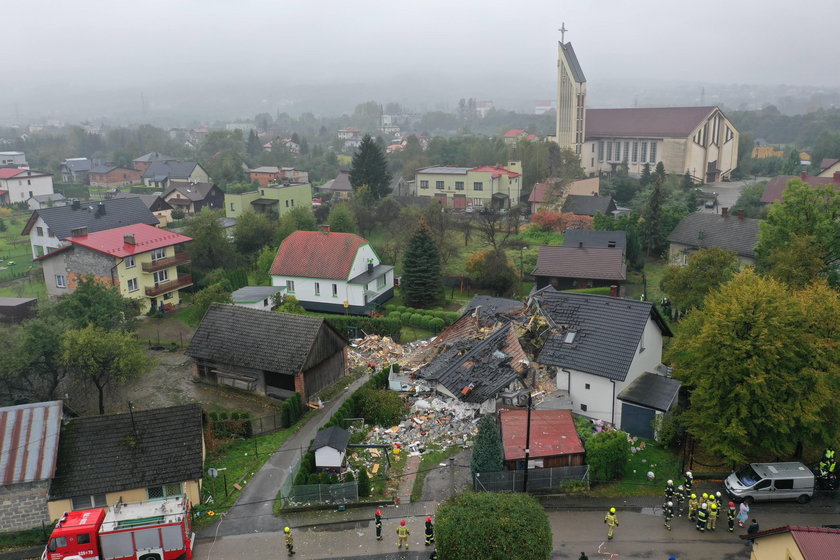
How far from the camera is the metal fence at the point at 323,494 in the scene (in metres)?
20.9

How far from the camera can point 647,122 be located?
318 feet

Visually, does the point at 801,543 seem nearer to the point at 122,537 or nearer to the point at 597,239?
the point at 122,537

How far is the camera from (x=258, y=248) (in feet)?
174

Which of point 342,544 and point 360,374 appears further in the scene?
point 360,374

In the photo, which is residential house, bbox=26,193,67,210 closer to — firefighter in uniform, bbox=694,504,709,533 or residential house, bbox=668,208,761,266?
residential house, bbox=668,208,761,266

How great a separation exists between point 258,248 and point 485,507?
40.5 meters

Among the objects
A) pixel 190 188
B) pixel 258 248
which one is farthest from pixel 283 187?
pixel 190 188

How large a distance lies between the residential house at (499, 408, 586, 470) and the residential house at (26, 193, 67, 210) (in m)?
79.6

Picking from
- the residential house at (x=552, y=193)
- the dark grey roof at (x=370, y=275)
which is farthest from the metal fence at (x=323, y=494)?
the residential house at (x=552, y=193)

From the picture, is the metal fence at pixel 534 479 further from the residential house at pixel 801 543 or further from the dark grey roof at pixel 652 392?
the residential house at pixel 801 543

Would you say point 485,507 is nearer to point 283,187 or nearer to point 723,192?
point 283,187

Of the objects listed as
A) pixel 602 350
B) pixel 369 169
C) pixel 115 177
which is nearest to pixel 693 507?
pixel 602 350

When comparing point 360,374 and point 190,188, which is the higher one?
point 190,188

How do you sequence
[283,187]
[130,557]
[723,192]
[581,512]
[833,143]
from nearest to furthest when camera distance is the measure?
[130,557] < [581,512] < [283,187] < [723,192] < [833,143]
